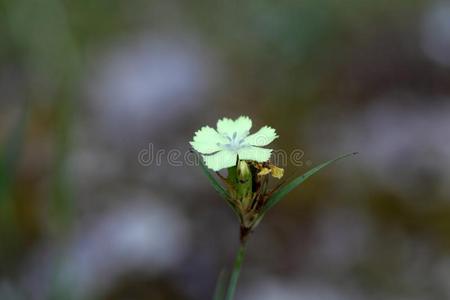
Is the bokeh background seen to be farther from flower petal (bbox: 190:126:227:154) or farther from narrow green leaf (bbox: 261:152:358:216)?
narrow green leaf (bbox: 261:152:358:216)

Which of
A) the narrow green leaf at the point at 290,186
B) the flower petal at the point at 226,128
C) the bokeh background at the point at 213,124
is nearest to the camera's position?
the narrow green leaf at the point at 290,186

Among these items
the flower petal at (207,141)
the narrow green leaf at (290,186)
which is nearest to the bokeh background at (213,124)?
the flower petal at (207,141)

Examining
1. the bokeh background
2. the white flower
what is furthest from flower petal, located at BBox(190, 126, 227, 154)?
the bokeh background

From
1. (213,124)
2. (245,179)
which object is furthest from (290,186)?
(213,124)

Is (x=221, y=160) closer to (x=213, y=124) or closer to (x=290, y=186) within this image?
(x=290, y=186)

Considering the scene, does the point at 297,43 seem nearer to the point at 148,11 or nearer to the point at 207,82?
the point at 207,82

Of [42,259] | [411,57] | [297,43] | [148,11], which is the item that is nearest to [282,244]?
[42,259]

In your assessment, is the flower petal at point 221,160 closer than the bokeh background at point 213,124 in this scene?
Yes

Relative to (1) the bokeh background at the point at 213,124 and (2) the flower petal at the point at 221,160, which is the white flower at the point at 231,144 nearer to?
(2) the flower petal at the point at 221,160

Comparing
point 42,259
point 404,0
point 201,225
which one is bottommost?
point 42,259
